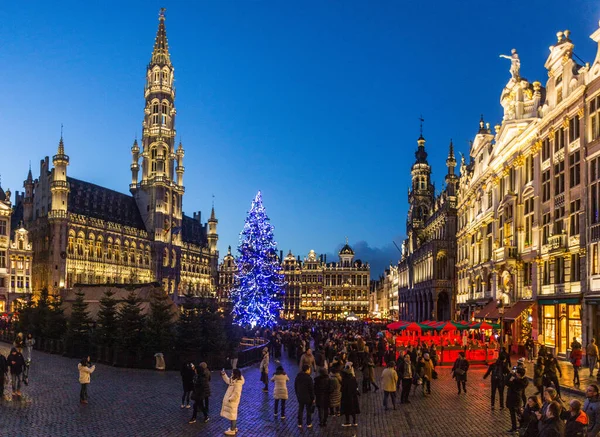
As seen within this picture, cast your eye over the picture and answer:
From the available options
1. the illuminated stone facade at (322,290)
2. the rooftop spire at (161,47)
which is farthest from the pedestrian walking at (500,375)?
the illuminated stone facade at (322,290)

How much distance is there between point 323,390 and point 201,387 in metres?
3.17

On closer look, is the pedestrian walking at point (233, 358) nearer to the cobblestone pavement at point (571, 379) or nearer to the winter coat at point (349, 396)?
the cobblestone pavement at point (571, 379)

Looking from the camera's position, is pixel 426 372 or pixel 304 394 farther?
pixel 426 372

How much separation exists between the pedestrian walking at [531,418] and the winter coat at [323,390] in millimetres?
5076

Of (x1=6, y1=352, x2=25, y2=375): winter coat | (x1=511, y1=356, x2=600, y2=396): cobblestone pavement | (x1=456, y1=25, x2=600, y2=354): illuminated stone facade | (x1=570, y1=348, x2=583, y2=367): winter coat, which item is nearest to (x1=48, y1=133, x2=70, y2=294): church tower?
(x1=456, y1=25, x2=600, y2=354): illuminated stone facade

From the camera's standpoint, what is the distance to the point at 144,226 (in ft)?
407

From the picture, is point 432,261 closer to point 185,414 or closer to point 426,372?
point 426,372

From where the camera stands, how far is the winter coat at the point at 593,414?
1070 cm

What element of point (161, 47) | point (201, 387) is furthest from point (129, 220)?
point (201, 387)

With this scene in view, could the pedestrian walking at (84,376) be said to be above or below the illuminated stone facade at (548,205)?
below

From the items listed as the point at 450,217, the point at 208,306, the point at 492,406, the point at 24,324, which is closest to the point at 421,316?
the point at 450,217

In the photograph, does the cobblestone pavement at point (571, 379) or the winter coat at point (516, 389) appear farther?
the cobblestone pavement at point (571, 379)

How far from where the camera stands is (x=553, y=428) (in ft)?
32.5

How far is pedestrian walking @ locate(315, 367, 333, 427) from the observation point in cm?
1688
